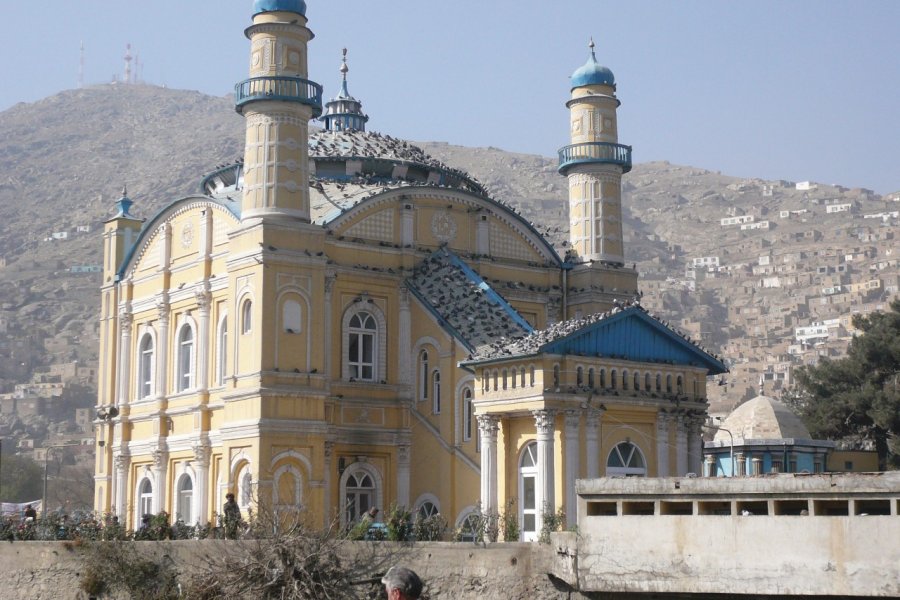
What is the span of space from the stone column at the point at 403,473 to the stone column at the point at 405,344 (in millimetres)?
1363

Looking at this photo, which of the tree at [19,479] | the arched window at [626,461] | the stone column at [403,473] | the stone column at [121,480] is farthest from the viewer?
the tree at [19,479]

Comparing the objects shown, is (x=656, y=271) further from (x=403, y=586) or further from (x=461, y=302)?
(x=403, y=586)

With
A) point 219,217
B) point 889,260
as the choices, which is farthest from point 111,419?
point 889,260

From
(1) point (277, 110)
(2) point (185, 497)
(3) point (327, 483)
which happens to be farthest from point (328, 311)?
(2) point (185, 497)

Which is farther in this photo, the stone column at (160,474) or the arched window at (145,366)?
the arched window at (145,366)

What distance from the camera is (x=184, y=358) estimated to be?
1518 inches

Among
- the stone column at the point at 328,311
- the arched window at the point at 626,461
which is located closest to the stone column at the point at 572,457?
the arched window at the point at 626,461

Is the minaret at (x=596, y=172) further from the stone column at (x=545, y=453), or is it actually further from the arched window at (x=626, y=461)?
the stone column at (x=545, y=453)

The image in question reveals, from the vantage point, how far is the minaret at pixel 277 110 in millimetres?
33156

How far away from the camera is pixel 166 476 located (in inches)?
1508

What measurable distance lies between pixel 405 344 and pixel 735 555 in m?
17.3

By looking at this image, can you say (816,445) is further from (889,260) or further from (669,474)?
(889,260)

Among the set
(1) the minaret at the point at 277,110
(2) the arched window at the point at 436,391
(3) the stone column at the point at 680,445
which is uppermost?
(1) the minaret at the point at 277,110

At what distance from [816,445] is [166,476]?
18.0m
